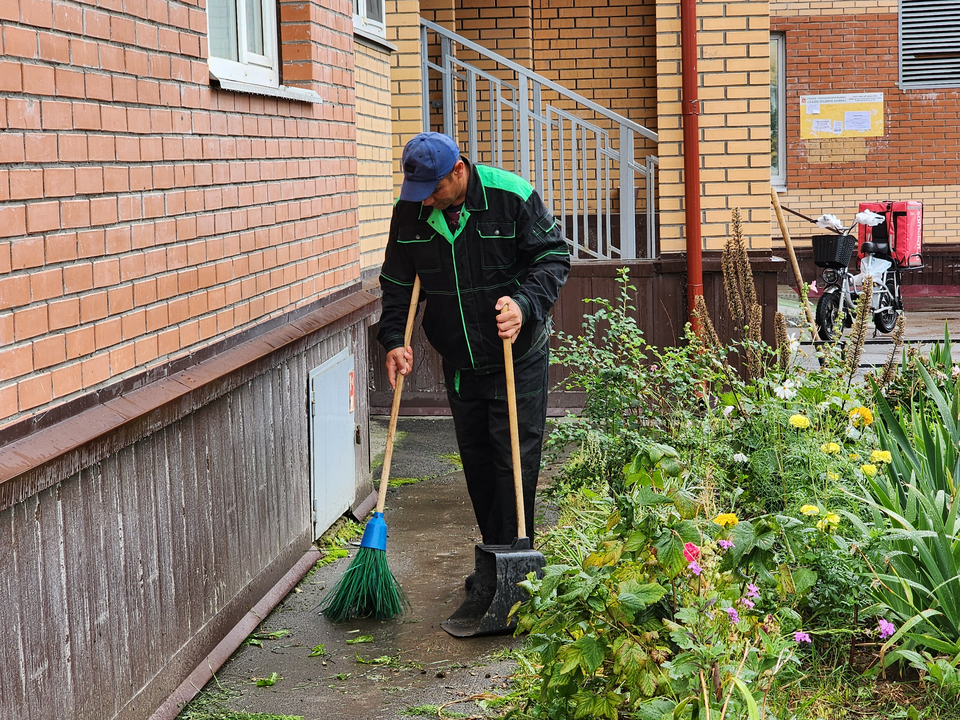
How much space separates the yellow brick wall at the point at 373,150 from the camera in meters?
6.73

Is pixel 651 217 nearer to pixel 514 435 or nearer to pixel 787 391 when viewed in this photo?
pixel 787 391

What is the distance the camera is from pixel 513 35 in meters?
10.7

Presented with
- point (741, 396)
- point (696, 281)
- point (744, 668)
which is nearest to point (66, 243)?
point (744, 668)

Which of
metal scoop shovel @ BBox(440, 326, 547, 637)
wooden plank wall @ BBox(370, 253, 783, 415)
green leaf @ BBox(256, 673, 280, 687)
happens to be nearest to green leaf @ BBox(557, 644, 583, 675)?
metal scoop shovel @ BBox(440, 326, 547, 637)

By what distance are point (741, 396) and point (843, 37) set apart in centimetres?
1205

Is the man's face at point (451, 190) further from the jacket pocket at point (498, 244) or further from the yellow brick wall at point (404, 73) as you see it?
the yellow brick wall at point (404, 73)

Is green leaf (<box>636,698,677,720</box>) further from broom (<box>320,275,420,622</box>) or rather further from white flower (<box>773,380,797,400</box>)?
white flower (<box>773,380,797,400</box>)

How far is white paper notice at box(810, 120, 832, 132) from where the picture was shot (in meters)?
15.5

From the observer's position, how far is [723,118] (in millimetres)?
8008

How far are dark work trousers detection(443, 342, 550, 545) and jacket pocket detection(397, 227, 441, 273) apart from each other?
443 millimetres

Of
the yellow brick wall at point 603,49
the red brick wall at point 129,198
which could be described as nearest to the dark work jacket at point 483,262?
the red brick wall at point 129,198

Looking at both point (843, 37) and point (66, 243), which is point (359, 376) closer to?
point (66, 243)

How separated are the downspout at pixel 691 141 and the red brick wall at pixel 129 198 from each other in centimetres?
344

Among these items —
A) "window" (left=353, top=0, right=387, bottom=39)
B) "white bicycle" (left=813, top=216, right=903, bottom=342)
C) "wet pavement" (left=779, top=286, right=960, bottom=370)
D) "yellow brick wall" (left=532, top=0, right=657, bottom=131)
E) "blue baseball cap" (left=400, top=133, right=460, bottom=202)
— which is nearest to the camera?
"blue baseball cap" (left=400, top=133, right=460, bottom=202)
